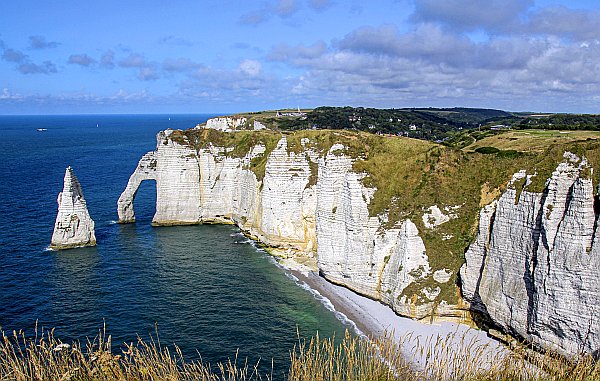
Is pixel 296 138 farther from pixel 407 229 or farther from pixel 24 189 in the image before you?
pixel 24 189

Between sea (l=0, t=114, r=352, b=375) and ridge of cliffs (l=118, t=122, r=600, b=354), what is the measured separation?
16.0 ft

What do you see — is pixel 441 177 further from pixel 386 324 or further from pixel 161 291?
pixel 161 291

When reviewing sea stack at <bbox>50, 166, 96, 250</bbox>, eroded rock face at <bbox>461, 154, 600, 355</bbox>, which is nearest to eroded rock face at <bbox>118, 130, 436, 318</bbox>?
eroded rock face at <bbox>461, 154, 600, 355</bbox>

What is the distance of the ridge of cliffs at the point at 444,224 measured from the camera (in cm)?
2545

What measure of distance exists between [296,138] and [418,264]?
2083 cm

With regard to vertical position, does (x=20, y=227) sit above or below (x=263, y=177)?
below

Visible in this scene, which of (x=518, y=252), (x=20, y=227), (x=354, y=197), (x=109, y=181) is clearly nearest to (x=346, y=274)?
(x=354, y=197)

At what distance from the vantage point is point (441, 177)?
3597cm

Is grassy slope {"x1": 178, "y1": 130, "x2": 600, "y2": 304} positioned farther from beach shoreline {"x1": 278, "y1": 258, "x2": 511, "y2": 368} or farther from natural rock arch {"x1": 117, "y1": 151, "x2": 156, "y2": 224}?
natural rock arch {"x1": 117, "y1": 151, "x2": 156, "y2": 224}

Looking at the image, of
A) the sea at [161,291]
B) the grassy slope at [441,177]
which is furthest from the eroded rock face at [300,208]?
the sea at [161,291]

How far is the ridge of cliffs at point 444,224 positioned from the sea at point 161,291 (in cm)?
488

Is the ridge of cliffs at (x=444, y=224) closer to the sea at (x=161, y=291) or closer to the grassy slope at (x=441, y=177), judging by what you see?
the grassy slope at (x=441, y=177)

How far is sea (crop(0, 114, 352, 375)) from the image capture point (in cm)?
3038

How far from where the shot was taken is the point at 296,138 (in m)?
48.3
